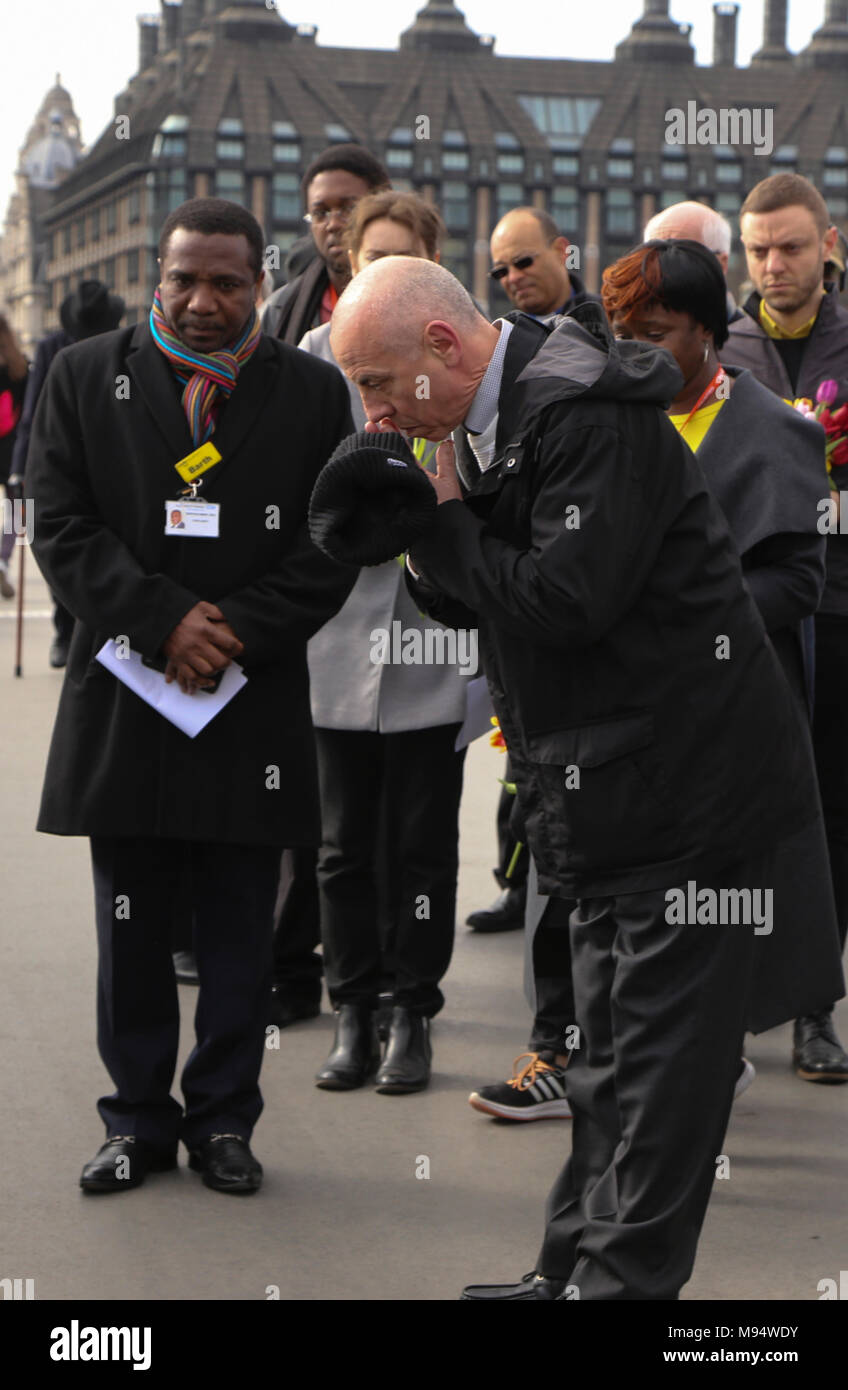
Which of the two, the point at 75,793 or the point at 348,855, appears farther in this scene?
the point at 348,855

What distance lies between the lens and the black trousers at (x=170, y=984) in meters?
4.29

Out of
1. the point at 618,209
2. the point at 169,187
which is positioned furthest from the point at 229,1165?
the point at 618,209

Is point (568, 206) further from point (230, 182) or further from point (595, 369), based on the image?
point (595, 369)

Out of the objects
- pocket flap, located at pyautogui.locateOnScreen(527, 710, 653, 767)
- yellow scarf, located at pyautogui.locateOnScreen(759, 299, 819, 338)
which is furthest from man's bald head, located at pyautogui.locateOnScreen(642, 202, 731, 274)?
pocket flap, located at pyautogui.locateOnScreen(527, 710, 653, 767)

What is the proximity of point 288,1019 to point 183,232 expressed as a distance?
2.33 meters

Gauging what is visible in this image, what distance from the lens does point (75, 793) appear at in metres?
4.26

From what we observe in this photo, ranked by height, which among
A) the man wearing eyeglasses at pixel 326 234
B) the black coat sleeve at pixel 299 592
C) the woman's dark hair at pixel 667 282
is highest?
the man wearing eyeglasses at pixel 326 234

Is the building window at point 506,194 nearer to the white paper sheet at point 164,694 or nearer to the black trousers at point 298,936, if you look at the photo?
the black trousers at point 298,936

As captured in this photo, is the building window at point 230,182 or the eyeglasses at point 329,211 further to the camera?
the building window at point 230,182

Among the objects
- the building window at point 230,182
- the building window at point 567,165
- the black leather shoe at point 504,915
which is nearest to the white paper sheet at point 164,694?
the black leather shoe at point 504,915

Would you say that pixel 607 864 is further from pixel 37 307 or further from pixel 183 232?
pixel 37 307

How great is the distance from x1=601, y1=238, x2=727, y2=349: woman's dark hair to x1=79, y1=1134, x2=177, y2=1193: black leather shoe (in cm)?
201

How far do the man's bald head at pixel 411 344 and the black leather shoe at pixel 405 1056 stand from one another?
2.32 meters
